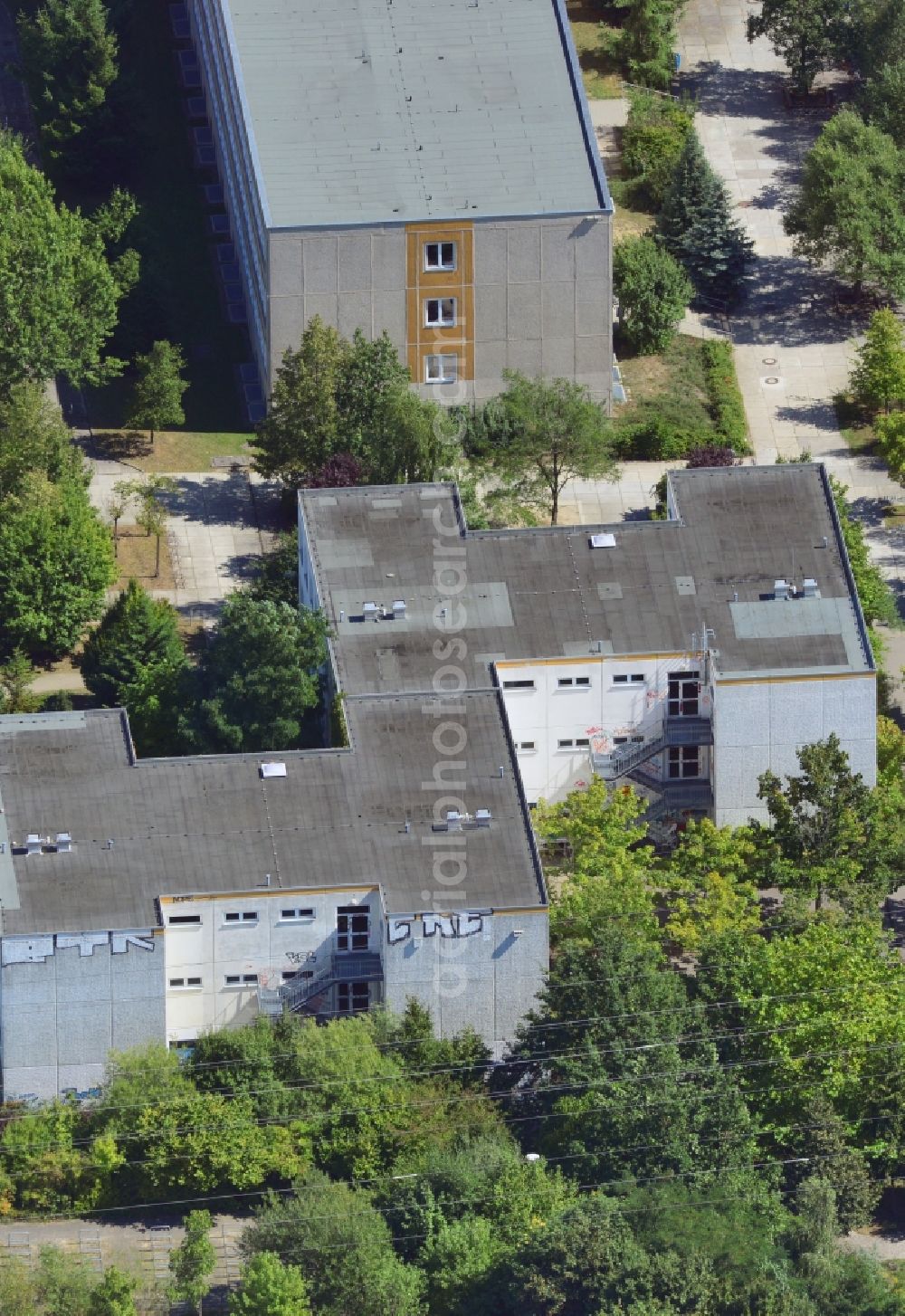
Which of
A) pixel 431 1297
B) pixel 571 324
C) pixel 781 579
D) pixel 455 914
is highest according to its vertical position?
pixel 571 324

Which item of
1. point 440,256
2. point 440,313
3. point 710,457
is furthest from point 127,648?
point 710,457

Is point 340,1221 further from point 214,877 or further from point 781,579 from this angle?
point 781,579

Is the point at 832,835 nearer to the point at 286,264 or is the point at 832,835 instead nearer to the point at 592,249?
the point at 592,249

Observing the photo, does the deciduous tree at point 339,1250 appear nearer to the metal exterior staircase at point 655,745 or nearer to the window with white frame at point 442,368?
the metal exterior staircase at point 655,745

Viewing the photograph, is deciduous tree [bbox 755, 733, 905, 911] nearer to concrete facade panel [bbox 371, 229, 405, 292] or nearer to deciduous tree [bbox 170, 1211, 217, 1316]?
deciduous tree [bbox 170, 1211, 217, 1316]

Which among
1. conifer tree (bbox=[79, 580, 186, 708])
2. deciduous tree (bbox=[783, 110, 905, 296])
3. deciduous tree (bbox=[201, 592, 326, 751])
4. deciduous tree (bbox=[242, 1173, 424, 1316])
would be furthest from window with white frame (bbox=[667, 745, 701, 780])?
deciduous tree (bbox=[783, 110, 905, 296])

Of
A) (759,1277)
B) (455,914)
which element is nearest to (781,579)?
(455,914)
